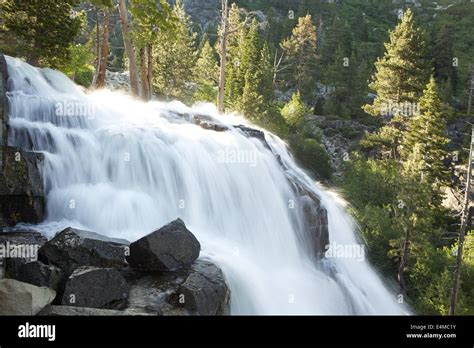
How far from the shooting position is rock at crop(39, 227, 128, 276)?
8.41m

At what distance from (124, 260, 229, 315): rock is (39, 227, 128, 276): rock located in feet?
1.81

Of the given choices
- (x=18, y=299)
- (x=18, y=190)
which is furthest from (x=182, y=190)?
(x=18, y=299)

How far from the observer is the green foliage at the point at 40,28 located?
19.9m

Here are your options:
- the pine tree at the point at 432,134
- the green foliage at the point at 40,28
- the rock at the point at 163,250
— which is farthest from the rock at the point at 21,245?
the pine tree at the point at 432,134

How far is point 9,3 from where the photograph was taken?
19.5 m

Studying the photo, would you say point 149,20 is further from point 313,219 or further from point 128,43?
point 313,219

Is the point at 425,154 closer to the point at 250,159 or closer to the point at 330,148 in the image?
the point at 330,148

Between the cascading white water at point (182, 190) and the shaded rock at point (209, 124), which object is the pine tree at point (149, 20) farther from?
the shaded rock at point (209, 124)

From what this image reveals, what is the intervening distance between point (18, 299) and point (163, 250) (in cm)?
347

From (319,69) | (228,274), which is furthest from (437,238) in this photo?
(319,69)

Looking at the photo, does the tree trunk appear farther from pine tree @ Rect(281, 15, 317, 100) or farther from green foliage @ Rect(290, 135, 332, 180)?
pine tree @ Rect(281, 15, 317, 100)

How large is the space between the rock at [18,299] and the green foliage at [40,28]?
17.8 metres

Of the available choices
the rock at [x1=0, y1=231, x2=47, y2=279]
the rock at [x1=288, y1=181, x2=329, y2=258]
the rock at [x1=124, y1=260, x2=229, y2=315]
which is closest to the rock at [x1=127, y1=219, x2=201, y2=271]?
the rock at [x1=124, y1=260, x2=229, y2=315]

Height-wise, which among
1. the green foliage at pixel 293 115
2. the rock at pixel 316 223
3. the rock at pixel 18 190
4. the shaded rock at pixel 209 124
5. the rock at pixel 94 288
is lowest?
the rock at pixel 316 223
